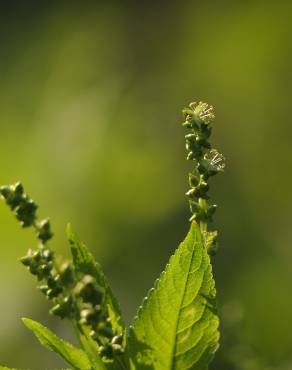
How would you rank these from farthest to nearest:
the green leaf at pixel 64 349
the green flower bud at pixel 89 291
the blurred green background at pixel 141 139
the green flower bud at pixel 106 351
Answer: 1. the blurred green background at pixel 141 139
2. the green leaf at pixel 64 349
3. the green flower bud at pixel 106 351
4. the green flower bud at pixel 89 291

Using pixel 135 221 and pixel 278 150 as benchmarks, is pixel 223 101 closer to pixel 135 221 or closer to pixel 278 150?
pixel 278 150

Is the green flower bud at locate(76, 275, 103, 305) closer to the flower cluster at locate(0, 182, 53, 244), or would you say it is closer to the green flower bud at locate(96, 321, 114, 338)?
the green flower bud at locate(96, 321, 114, 338)

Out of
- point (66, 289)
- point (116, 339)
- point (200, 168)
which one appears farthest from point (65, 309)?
point (200, 168)

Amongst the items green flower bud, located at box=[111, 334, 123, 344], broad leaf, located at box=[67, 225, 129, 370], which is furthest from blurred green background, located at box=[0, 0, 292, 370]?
green flower bud, located at box=[111, 334, 123, 344]

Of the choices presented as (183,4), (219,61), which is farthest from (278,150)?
(183,4)

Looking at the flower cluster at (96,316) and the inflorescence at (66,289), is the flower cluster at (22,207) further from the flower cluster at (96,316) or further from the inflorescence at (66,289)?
the flower cluster at (96,316)

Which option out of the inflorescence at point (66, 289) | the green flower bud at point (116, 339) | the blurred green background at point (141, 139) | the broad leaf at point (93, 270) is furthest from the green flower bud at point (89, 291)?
the blurred green background at point (141, 139)
